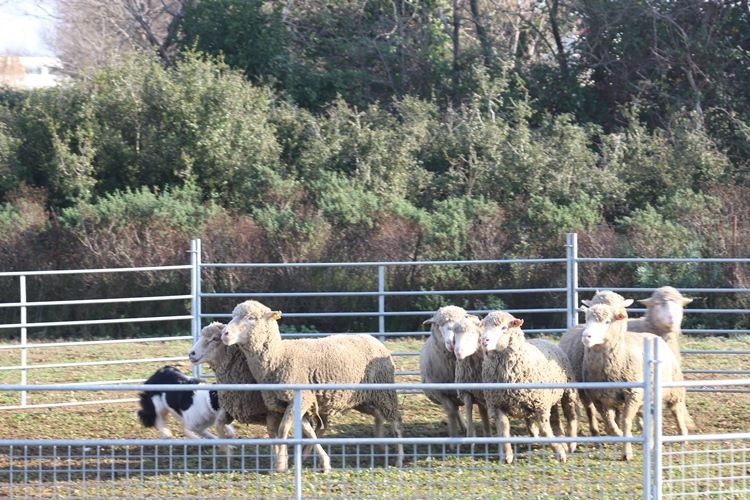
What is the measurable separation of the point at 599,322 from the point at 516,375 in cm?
78

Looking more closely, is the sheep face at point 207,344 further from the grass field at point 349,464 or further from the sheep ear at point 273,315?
the grass field at point 349,464

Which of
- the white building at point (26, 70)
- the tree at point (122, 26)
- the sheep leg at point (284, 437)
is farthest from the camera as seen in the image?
the white building at point (26, 70)

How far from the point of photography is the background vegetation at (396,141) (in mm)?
18734

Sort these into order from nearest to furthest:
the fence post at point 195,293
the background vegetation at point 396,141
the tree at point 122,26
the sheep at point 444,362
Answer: the sheep at point 444,362
the fence post at point 195,293
the background vegetation at point 396,141
the tree at point 122,26

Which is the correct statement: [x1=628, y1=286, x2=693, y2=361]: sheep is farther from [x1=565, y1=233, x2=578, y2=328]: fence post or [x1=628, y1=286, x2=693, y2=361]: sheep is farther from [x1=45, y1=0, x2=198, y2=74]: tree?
[x1=45, y1=0, x2=198, y2=74]: tree

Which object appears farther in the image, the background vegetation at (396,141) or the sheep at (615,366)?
the background vegetation at (396,141)

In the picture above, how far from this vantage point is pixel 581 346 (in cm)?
977

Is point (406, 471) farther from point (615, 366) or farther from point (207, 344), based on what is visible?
point (207, 344)

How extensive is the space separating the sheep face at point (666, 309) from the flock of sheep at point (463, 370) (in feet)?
1.59

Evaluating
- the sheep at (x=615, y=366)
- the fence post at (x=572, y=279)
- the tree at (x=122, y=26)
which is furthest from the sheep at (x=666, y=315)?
the tree at (x=122, y=26)

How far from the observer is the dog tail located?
9828 mm

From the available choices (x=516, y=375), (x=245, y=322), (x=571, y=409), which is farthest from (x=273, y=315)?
(x=571, y=409)

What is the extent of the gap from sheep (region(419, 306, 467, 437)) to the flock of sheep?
15 millimetres

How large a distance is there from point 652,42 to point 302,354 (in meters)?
16.8
